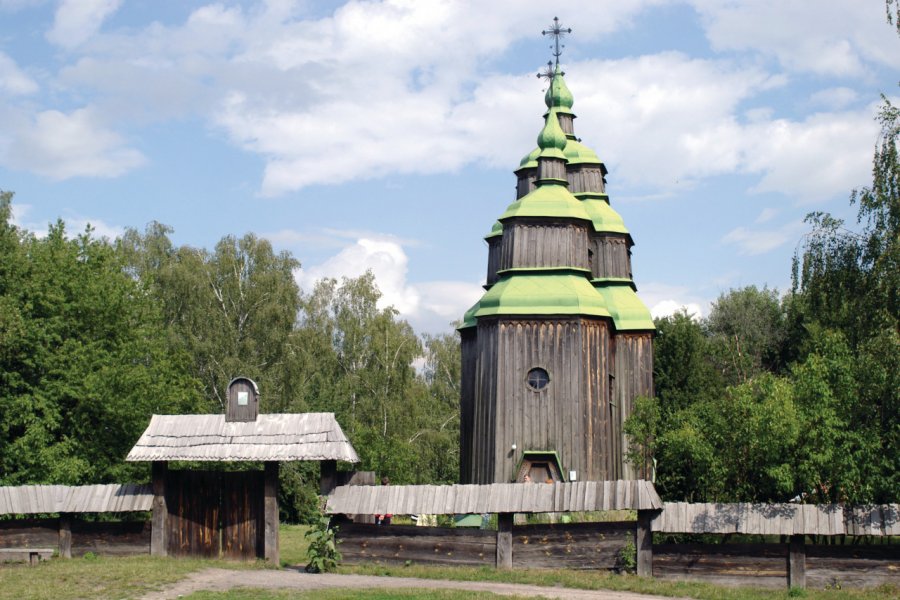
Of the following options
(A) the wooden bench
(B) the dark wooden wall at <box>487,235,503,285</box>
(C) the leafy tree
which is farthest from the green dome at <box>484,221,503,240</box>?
(A) the wooden bench

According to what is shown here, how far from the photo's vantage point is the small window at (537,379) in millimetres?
30016

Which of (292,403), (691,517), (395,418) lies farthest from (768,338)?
(691,517)

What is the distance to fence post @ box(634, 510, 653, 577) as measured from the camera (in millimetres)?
19094

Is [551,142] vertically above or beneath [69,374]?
above

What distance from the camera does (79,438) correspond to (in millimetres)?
29750

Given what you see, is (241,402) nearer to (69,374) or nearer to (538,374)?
(69,374)

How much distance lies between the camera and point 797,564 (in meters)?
18.4

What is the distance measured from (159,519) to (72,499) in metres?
1.87

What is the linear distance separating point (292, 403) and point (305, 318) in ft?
25.6

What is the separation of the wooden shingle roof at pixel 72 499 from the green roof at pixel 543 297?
39.9 ft

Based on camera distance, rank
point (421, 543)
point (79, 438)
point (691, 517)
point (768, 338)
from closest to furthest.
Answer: point (691, 517)
point (421, 543)
point (79, 438)
point (768, 338)

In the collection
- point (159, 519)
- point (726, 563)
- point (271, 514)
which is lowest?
point (726, 563)

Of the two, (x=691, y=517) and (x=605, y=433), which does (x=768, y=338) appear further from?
(x=691, y=517)

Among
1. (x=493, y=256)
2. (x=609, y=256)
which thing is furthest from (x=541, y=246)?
(x=609, y=256)
